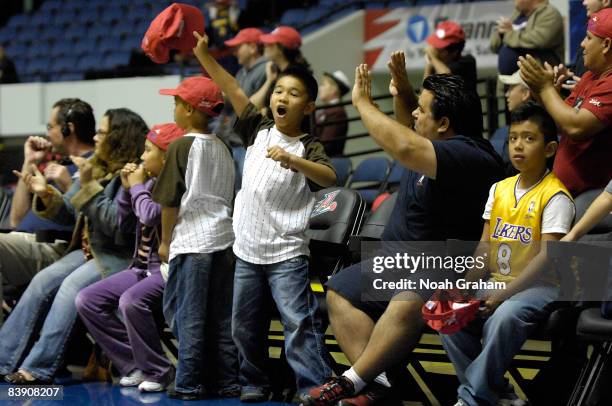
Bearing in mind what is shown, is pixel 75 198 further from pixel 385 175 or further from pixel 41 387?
pixel 385 175

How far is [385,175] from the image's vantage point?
25.1 ft

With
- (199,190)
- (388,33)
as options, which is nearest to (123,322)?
(199,190)

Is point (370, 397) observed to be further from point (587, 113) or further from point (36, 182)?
point (36, 182)

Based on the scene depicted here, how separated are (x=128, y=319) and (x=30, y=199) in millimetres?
1503

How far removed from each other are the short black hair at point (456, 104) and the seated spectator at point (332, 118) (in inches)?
153

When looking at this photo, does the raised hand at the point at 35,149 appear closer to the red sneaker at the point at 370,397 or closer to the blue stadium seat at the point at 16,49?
the red sneaker at the point at 370,397

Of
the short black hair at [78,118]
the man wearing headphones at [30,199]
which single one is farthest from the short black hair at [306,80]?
the short black hair at [78,118]

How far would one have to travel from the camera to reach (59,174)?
516cm

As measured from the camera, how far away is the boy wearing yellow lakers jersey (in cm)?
338

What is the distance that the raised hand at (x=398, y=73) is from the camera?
4.12 m

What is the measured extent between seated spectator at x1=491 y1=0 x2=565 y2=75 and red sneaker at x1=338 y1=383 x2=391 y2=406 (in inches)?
114

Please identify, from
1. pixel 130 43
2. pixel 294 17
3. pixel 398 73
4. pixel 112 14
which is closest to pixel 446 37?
pixel 398 73

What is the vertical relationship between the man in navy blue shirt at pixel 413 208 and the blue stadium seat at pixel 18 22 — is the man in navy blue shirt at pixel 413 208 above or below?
above

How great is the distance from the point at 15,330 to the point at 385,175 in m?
3.49
